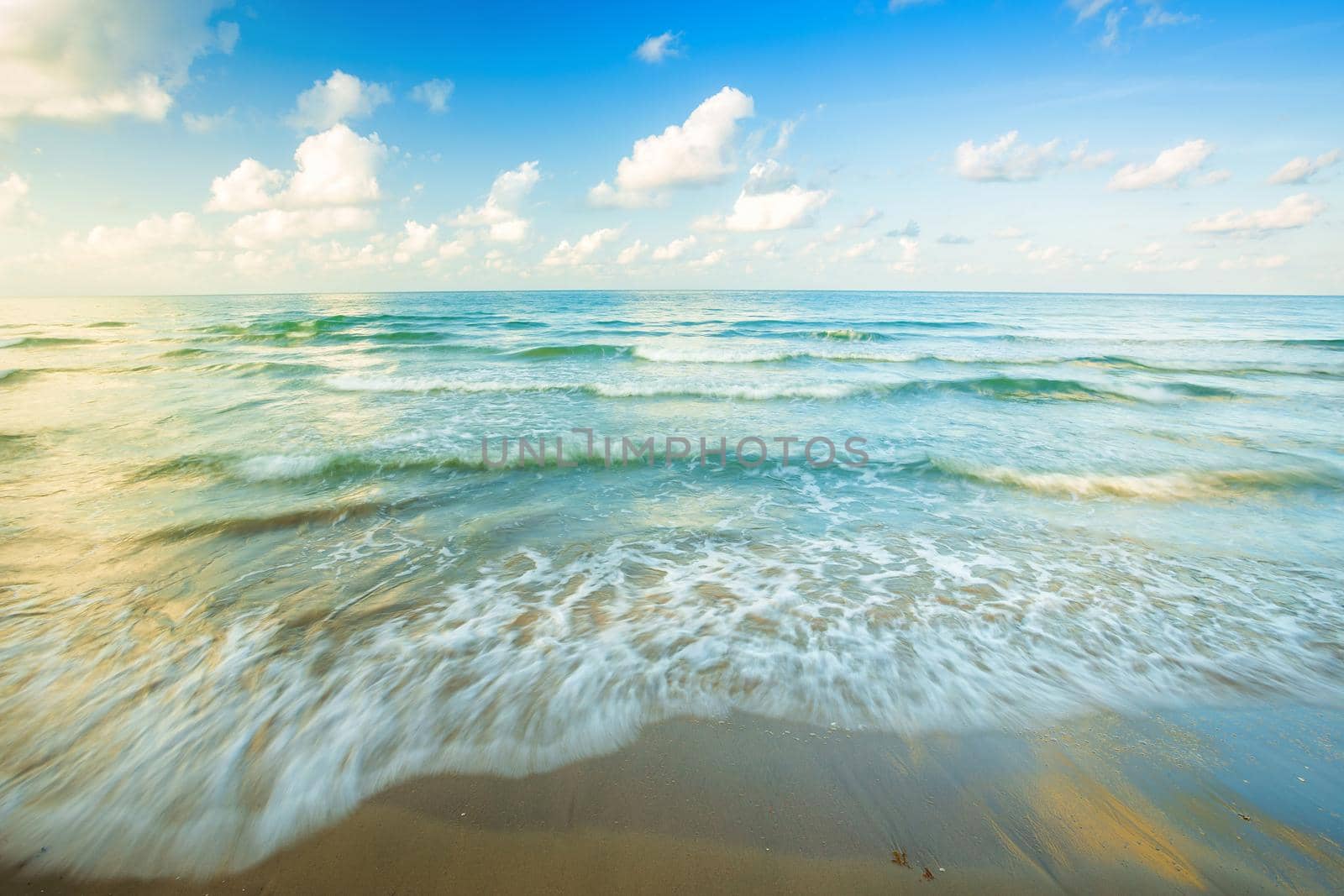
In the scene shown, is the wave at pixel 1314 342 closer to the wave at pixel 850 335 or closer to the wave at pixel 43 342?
the wave at pixel 850 335

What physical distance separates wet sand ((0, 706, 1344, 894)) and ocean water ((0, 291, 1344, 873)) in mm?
199

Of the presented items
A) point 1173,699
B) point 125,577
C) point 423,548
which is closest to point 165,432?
point 125,577

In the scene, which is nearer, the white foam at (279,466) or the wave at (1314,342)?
the white foam at (279,466)

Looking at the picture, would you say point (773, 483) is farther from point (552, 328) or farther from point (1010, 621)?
point (552, 328)

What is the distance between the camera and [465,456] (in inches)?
348

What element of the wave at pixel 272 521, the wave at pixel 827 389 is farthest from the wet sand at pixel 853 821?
the wave at pixel 827 389

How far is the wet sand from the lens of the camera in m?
2.36

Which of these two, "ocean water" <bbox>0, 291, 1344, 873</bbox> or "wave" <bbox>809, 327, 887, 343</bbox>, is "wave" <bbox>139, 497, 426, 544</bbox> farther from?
"wave" <bbox>809, 327, 887, 343</bbox>

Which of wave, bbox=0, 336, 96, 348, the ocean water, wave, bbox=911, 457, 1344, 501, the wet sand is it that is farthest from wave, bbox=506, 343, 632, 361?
wave, bbox=0, 336, 96, 348

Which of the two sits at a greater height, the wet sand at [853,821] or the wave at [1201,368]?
the wet sand at [853,821]

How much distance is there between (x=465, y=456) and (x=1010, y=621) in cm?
747

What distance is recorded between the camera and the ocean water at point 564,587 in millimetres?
3119

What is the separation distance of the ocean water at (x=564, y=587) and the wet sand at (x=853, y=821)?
199 millimetres

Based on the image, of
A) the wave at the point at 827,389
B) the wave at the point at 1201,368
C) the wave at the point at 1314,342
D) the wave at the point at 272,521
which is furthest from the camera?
the wave at the point at 1314,342
